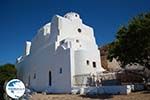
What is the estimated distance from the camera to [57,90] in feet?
112

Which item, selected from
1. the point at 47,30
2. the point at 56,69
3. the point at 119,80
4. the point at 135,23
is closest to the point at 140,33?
the point at 135,23

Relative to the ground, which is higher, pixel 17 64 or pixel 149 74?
pixel 17 64

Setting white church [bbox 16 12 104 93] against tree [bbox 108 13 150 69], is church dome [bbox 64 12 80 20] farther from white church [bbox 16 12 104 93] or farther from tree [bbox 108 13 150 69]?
tree [bbox 108 13 150 69]

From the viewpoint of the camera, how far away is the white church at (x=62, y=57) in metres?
32.8

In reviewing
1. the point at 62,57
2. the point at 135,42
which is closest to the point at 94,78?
the point at 62,57

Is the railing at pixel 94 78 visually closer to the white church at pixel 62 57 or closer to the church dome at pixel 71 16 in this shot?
the white church at pixel 62 57

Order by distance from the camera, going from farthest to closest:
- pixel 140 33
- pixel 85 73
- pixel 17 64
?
pixel 17 64 < pixel 85 73 < pixel 140 33

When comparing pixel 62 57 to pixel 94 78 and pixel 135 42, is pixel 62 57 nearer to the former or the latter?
pixel 94 78

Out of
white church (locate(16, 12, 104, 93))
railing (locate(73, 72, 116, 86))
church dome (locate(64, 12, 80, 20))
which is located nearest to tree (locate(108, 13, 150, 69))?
railing (locate(73, 72, 116, 86))

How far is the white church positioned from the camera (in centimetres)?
3281

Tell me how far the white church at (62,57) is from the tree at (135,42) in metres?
6.70

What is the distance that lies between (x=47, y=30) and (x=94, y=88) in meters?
20.2

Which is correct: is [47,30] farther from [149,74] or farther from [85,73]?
→ [149,74]

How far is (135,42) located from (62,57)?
13.3 m
